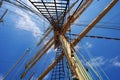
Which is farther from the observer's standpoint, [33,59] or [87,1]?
[33,59]

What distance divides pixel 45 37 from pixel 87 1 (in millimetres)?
5076

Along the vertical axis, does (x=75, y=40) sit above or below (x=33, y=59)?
above

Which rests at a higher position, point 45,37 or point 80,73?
point 80,73

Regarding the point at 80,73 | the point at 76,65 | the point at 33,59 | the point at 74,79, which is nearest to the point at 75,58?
the point at 76,65

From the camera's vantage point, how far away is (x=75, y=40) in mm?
11656

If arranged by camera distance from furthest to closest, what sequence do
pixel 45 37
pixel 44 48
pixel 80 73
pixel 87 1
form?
pixel 45 37
pixel 44 48
pixel 87 1
pixel 80 73

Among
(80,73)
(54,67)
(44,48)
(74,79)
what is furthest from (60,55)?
(74,79)

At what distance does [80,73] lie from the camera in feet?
23.1

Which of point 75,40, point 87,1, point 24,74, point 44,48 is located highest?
point 87,1

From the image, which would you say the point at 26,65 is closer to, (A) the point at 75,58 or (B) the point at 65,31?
(B) the point at 65,31

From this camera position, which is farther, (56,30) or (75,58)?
(56,30)

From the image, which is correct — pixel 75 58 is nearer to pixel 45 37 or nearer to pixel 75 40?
pixel 75 40

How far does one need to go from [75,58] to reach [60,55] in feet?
15.3

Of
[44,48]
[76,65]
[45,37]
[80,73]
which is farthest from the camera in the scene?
[45,37]
